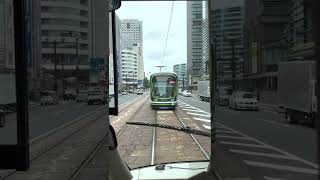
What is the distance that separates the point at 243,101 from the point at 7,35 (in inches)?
119

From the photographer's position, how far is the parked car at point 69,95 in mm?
8148

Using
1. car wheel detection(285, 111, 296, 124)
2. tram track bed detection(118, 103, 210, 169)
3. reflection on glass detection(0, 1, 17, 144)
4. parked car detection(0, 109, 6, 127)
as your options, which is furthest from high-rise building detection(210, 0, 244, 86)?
tram track bed detection(118, 103, 210, 169)

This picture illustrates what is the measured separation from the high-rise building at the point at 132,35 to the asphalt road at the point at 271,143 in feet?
7.36

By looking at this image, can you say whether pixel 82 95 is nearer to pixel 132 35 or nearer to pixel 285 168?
pixel 132 35

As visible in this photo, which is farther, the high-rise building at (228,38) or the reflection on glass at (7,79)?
the reflection on glass at (7,79)

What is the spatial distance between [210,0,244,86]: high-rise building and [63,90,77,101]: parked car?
96.5 inches

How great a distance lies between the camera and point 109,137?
8.98 meters

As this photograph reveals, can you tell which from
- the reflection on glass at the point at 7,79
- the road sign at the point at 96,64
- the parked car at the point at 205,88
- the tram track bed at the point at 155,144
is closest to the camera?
the reflection on glass at the point at 7,79

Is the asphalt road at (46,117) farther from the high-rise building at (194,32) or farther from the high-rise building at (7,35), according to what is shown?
the high-rise building at (194,32)

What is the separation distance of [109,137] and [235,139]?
11.0 ft

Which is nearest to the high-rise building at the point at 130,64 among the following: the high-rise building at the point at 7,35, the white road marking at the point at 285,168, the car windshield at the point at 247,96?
the high-rise building at the point at 7,35

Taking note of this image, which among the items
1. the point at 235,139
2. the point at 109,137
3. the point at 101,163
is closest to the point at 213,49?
the point at 235,139

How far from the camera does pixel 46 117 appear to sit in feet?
24.7

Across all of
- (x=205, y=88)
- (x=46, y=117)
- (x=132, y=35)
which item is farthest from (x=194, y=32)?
(x=205, y=88)
